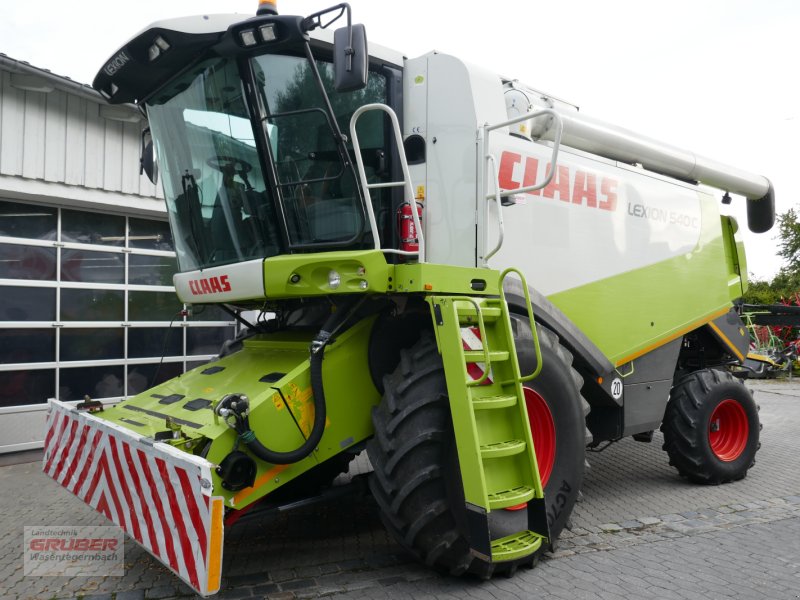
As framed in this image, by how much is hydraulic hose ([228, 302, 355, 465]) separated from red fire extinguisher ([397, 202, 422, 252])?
0.48m

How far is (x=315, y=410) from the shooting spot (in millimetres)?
3252

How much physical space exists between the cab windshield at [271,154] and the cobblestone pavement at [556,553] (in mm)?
1756

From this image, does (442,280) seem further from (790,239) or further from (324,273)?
(790,239)

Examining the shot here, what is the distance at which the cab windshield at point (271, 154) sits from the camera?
3.43 metres

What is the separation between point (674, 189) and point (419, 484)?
3.68 m

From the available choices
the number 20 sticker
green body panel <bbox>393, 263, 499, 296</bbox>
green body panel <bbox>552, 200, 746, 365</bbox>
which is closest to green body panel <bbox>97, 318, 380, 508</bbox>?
green body panel <bbox>393, 263, 499, 296</bbox>

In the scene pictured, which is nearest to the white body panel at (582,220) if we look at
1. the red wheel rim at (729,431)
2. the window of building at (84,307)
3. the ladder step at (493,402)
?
the ladder step at (493,402)

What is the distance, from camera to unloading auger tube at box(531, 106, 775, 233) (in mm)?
4738

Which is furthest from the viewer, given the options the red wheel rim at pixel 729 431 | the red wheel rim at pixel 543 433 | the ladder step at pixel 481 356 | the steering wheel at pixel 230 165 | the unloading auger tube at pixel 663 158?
the red wheel rim at pixel 729 431

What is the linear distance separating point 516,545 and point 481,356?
3.16ft

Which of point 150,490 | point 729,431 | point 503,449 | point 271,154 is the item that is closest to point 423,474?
point 503,449

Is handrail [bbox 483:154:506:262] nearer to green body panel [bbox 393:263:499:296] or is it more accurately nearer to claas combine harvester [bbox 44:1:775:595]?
claas combine harvester [bbox 44:1:775:595]

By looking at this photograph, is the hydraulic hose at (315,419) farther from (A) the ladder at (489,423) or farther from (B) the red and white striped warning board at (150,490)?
(A) the ladder at (489,423)

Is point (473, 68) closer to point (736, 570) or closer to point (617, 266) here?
point (617, 266)
